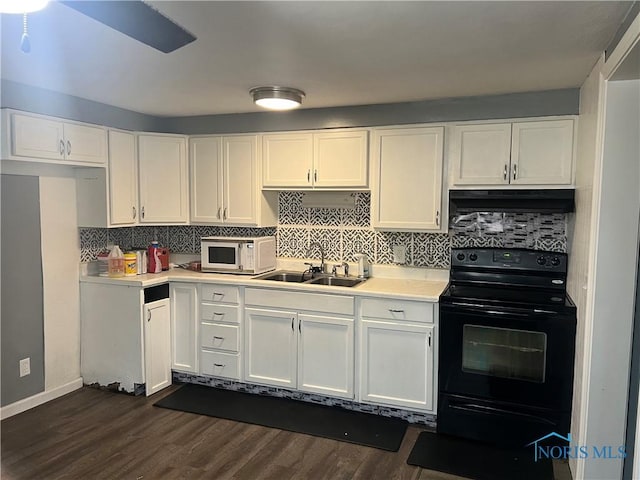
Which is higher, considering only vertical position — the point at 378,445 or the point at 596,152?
the point at 596,152

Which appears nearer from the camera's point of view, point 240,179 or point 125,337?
point 125,337

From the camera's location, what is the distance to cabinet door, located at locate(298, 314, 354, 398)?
131 inches

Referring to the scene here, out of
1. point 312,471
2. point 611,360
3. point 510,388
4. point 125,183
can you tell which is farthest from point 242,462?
point 125,183

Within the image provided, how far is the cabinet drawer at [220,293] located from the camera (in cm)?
363

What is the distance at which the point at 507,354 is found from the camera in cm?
291

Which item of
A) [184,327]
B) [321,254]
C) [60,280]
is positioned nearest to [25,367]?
[60,280]

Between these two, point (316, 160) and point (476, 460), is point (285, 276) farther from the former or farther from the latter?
point (476, 460)

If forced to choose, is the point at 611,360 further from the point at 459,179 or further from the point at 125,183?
the point at 125,183

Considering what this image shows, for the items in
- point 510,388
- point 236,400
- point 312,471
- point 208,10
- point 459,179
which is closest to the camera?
point 208,10

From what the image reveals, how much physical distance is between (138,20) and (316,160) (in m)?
2.05

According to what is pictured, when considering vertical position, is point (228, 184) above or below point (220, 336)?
above

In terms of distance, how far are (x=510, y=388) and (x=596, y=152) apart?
148 cm

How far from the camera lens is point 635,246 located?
2.11m

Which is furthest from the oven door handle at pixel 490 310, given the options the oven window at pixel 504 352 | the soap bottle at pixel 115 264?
the soap bottle at pixel 115 264
